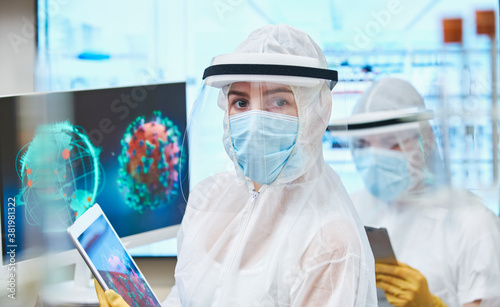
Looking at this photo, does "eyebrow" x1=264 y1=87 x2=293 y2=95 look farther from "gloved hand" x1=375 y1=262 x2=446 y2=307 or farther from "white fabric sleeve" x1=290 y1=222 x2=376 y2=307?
"gloved hand" x1=375 y1=262 x2=446 y2=307

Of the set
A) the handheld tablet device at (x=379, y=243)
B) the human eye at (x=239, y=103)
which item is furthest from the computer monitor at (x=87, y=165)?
the handheld tablet device at (x=379, y=243)

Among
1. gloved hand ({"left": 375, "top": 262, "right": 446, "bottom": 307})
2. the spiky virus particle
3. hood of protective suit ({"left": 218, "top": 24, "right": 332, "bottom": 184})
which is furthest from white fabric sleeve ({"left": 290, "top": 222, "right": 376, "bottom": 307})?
the spiky virus particle

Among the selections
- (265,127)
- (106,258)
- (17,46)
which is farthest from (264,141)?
(17,46)

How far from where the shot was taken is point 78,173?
169 cm

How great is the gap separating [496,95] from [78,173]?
1.95 m

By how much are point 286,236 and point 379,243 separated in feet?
2.22

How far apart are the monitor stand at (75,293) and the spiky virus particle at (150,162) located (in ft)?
1.09

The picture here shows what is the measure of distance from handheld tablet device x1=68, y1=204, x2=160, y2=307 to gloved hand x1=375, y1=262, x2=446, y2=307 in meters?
0.89

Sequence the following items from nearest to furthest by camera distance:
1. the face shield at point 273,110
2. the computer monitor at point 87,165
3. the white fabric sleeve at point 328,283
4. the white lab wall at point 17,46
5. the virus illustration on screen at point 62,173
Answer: the white fabric sleeve at point 328,283, the face shield at point 273,110, the computer monitor at point 87,165, the virus illustration on screen at point 62,173, the white lab wall at point 17,46

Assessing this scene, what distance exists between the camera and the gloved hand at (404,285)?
1682 millimetres

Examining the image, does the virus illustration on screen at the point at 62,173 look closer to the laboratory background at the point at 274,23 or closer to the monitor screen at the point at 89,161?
the monitor screen at the point at 89,161

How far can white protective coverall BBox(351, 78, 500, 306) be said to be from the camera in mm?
1713

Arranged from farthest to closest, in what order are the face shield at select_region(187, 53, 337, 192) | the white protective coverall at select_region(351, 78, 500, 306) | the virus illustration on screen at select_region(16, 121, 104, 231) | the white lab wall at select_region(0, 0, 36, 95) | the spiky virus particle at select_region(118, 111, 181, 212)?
the white lab wall at select_region(0, 0, 36, 95) → the spiky virus particle at select_region(118, 111, 181, 212) → the white protective coverall at select_region(351, 78, 500, 306) → the virus illustration on screen at select_region(16, 121, 104, 231) → the face shield at select_region(187, 53, 337, 192)

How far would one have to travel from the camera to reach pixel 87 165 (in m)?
1.70
